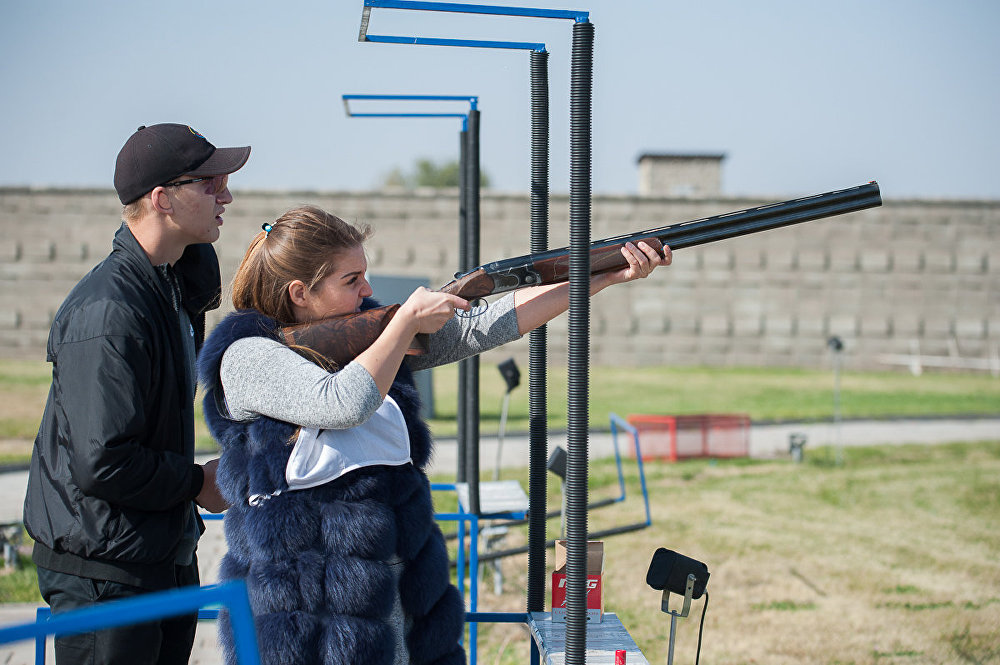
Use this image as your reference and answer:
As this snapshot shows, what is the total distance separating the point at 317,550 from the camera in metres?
2.05

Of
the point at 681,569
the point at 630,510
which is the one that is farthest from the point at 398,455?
the point at 630,510

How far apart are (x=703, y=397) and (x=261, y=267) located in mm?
13682

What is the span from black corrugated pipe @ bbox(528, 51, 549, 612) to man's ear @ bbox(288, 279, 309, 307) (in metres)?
0.84

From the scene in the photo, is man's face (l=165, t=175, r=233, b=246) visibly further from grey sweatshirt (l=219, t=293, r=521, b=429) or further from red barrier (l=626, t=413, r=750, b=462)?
red barrier (l=626, t=413, r=750, b=462)

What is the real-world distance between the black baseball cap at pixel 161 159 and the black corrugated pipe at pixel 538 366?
1.00 m

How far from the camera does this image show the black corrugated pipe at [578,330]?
2.05 m

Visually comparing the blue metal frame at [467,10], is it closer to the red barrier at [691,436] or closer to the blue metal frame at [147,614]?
the blue metal frame at [147,614]

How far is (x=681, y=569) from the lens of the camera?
8.63 feet

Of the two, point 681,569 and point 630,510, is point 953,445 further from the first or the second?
point 681,569

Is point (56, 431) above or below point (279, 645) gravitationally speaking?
above

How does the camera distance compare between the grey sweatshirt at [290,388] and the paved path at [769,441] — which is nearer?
the grey sweatshirt at [290,388]

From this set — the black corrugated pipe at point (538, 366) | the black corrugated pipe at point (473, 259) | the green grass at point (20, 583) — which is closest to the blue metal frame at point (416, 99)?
the black corrugated pipe at point (473, 259)

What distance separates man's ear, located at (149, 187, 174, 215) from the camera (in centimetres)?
227

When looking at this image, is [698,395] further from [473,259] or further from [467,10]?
[467,10]
